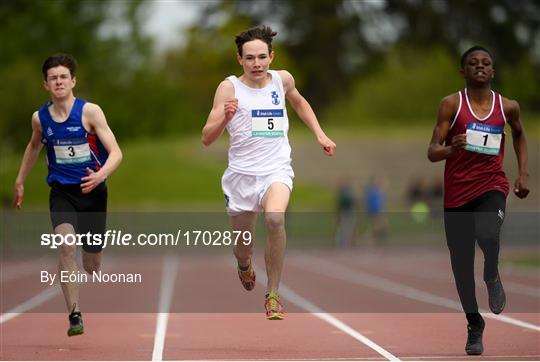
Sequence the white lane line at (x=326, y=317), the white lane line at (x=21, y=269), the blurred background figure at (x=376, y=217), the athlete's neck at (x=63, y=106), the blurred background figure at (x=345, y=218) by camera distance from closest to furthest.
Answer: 1. the athlete's neck at (x=63, y=106)
2. the white lane line at (x=326, y=317)
3. the white lane line at (x=21, y=269)
4. the blurred background figure at (x=376, y=217)
5. the blurred background figure at (x=345, y=218)

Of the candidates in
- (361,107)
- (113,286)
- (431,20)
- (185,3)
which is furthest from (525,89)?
(361,107)

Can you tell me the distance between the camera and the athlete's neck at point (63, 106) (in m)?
9.95

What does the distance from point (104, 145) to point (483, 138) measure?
2.98 metres

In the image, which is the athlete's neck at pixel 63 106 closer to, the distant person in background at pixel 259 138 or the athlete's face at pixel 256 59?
the distant person in background at pixel 259 138

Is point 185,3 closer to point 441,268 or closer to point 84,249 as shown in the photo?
point 441,268

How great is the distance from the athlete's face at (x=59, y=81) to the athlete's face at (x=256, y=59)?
1.46m

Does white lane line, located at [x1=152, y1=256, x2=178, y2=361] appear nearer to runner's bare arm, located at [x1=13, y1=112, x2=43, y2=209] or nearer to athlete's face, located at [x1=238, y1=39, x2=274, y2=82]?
runner's bare arm, located at [x1=13, y1=112, x2=43, y2=209]

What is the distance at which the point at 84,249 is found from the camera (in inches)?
412

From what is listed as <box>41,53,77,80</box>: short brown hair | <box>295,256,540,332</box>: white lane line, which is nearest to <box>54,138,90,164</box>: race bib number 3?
<box>41,53,77,80</box>: short brown hair

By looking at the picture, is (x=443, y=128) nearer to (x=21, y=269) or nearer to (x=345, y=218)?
(x=21, y=269)

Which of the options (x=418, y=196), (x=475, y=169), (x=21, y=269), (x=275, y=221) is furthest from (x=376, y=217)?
(x=275, y=221)

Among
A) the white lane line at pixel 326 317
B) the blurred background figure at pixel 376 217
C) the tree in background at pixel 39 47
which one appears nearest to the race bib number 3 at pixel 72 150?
the white lane line at pixel 326 317

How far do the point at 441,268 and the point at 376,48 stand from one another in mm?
21654

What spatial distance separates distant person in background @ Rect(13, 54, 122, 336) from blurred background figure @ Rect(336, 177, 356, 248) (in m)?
23.3
